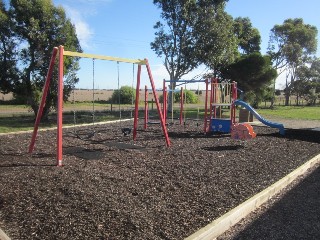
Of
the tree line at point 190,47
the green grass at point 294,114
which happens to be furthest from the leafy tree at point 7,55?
the green grass at point 294,114

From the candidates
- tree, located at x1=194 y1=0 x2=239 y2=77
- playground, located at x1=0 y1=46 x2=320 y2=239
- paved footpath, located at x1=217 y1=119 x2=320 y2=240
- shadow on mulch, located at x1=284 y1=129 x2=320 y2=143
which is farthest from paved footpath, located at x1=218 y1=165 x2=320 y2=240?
tree, located at x1=194 y1=0 x2=239 y2=77

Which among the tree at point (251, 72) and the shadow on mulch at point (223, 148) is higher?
the tree at point (251, 72)

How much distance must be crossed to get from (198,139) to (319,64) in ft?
138

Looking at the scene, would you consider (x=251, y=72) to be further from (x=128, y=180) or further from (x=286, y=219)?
(x=286, y=219)

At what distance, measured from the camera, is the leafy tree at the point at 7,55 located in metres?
14.4

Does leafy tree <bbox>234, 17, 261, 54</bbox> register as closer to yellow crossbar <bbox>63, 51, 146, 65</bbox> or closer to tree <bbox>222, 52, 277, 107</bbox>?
tree <bbox>222, 52, 277, 107</bbox>

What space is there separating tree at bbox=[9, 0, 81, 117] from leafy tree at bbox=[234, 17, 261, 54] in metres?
22.6

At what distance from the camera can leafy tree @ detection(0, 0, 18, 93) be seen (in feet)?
47.3

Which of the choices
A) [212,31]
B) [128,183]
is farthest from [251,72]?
[128,183]

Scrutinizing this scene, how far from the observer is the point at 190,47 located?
24.2 m

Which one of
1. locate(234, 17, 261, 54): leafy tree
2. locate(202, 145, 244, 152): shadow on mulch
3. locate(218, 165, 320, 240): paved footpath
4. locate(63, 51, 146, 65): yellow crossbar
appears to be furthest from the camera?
locate(234, 17, 261, 54): leafy tree

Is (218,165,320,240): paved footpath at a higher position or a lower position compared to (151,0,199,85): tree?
lower

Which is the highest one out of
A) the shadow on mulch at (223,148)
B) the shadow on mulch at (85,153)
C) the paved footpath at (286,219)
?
the shadow on mulch at (85,153)

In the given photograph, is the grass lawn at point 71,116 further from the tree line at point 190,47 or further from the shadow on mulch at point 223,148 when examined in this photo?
the shadow on mulch at point 223,148
